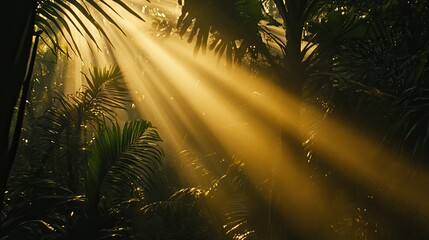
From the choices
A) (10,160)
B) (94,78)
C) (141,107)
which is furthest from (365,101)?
(141,107)

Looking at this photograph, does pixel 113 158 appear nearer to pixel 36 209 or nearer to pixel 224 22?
pixel 36 209

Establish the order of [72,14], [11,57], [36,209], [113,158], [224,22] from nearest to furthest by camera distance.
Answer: [11,57] < [72,14] < [224,22] < [36,209] < [113,158]

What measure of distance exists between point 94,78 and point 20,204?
2365 mm

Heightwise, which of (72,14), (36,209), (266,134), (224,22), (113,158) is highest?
(72,14)

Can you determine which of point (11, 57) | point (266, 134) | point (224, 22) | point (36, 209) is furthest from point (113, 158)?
point (11, 57)

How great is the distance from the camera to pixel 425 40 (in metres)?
4.16

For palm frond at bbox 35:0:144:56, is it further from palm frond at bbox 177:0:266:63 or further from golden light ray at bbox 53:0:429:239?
palm frond at bbox 177:0:266:63

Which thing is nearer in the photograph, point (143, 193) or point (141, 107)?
point (143, 193)

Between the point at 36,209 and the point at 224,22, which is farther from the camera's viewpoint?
the point at 36,209

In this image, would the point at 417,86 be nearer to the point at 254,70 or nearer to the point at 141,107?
the point at 254,70

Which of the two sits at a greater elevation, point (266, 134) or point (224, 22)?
point (224, 22)

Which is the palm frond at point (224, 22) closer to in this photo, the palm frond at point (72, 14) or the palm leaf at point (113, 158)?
the palm leaf at point (113, 158)

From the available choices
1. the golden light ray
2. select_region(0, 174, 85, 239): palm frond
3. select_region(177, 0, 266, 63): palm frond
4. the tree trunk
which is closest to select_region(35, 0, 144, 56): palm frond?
the tree trunk

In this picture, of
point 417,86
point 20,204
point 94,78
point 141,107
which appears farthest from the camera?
point 141,107
